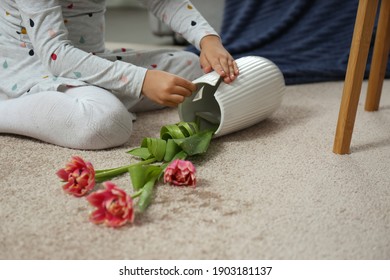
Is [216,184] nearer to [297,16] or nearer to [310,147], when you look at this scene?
[310,147]

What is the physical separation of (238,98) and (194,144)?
14 cm

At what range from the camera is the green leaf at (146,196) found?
61 cm

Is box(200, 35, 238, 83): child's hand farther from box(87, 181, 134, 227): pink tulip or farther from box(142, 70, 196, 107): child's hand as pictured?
box(87, 181, 134, 227): pink tulip

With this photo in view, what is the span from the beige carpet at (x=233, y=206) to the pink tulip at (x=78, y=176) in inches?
0.5

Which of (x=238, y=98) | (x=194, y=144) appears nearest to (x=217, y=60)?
(x=238, y=98)

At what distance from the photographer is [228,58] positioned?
2.95 ft

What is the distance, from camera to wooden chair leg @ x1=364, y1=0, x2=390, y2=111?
3.27 ft

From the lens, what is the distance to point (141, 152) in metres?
0.78

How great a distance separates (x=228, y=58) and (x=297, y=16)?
727mm

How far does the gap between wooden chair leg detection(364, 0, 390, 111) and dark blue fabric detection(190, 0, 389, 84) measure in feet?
1.03

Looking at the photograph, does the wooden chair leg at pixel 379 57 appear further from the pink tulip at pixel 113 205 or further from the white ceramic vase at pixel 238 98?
the pink tulip at pixel 113 205

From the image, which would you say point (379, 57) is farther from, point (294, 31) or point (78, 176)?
point (78, 176)

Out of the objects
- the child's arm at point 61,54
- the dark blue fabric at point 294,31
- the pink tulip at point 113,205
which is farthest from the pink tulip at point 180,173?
the dark blue fabric at point 294,31
